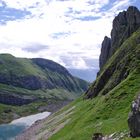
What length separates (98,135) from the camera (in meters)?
51.5

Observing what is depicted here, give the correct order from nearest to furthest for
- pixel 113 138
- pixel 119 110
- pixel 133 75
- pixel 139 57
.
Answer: pixel 113 138
pixel 119 110
pixel 133 75
pixel 139 57

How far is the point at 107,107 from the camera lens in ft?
357

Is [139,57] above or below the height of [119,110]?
above

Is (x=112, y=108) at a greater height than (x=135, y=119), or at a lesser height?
lesser

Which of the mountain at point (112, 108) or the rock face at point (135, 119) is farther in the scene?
the mountain at point (112, 108)

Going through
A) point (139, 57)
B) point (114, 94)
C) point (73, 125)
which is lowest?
point (73, 125)

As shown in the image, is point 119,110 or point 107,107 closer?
point 119,110

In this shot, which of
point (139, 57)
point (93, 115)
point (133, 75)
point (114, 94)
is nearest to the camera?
point (93, 115)

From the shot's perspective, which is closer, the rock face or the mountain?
the rock face

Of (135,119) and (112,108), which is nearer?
(135,119)

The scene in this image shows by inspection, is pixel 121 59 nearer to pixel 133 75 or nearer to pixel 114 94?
pixel 133 75

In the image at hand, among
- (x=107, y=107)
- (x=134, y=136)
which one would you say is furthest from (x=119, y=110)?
(x=134, y=136)

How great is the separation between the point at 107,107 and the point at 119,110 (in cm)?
752

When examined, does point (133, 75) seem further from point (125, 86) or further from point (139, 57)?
point (139, 57)
